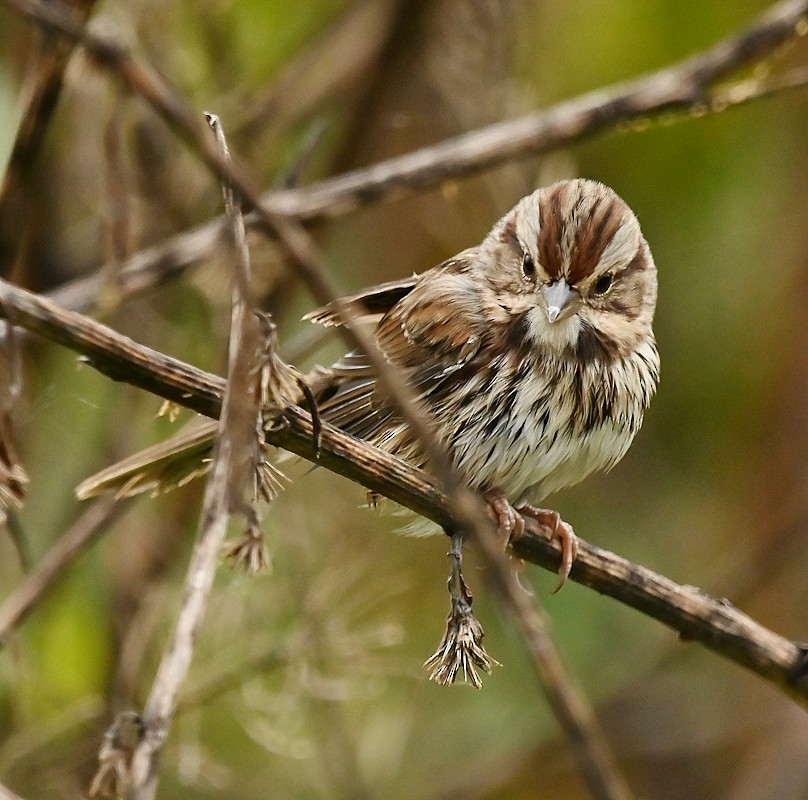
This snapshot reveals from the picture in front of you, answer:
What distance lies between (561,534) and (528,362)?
17.2 inches

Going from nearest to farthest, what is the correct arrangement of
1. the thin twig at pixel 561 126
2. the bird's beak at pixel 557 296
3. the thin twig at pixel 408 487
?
the thin twig at pixel 408 487, the bird's beak at pixel 557 296, the thin twig at pixel 561 126

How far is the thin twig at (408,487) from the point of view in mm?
1954

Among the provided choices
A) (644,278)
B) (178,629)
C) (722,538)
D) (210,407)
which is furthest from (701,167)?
(178,629)

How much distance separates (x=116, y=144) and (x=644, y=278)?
1.54 meters

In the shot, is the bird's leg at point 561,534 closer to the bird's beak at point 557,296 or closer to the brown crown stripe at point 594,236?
the bird's beak at point 557,296

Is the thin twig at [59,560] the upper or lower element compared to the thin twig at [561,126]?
lower

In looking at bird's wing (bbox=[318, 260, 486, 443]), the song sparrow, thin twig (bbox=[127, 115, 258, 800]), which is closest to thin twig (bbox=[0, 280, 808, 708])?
the song sparrow

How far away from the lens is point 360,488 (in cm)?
458

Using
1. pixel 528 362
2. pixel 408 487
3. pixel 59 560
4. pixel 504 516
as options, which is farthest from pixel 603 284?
pixel 59 560

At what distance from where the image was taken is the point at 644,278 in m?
3.67

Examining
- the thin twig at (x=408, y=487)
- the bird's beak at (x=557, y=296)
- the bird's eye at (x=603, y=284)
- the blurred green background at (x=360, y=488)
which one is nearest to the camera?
the thin twig at (x=408, y=487)

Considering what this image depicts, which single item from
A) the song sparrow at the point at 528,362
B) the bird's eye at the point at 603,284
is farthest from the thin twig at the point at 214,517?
the bird's eye at the point at 603,284

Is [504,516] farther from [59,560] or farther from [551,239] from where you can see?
[59,560]

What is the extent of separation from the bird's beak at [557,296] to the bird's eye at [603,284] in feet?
0.39
